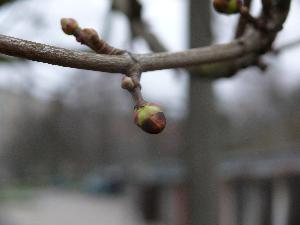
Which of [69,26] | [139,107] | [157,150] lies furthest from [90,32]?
[157,150]

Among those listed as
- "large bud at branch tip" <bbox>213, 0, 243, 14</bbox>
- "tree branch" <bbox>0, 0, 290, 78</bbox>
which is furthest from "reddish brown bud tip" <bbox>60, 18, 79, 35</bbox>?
"large bud at branch tip" <bbox>213, 0, 243, 14</bbox>

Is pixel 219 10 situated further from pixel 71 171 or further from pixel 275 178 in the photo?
pixel 71 171

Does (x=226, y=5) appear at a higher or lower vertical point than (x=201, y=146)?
lower

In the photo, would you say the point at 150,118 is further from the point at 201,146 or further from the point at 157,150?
the point at 157,150

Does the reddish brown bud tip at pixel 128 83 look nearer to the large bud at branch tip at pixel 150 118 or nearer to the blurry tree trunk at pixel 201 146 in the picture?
the large bud at branch tip at pixel 150 118

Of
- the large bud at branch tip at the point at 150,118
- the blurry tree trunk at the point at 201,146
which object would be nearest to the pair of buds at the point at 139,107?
the large bud at branch tip at the point at 150,118

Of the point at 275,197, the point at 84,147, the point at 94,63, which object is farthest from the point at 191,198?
the point at 84,147
